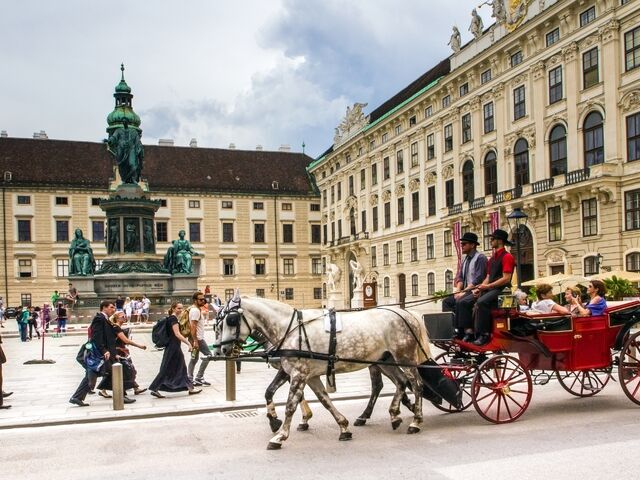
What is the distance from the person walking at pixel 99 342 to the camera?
1150 centimetres

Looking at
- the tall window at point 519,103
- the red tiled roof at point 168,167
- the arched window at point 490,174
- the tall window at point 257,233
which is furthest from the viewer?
the tall window at point 257,233

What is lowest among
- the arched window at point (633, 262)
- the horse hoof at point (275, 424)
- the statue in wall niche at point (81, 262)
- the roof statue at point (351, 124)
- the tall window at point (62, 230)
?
the horse hoof at point (275, 424)

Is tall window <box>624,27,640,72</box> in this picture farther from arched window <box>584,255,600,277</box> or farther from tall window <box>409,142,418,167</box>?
tall window <box>409,142,418,167</box>

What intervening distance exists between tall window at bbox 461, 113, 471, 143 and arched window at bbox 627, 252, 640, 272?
14.8m

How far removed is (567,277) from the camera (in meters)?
26.1

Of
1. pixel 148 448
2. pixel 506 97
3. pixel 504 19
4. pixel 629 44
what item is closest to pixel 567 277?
pixel 629 44

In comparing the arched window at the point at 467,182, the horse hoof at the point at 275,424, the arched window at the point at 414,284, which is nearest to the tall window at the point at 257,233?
the arched window at the point at 414,284

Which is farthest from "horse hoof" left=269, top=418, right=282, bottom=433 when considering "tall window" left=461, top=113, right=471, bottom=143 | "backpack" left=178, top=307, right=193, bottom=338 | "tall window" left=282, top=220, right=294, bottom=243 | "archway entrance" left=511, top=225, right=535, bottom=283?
"tall window" left=282, top=220, right=294, bottom=243

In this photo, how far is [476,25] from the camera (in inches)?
1619

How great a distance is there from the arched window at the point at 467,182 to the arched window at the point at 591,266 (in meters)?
10.7

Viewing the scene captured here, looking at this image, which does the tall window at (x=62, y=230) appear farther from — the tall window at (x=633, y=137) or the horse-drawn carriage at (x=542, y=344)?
the horse-drawn carriage at (x=542, y=344)

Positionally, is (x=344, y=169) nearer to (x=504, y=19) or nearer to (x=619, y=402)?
(x=504, y=19)

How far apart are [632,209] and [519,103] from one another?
33.4 feet

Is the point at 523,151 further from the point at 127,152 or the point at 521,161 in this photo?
the point at 127,152
